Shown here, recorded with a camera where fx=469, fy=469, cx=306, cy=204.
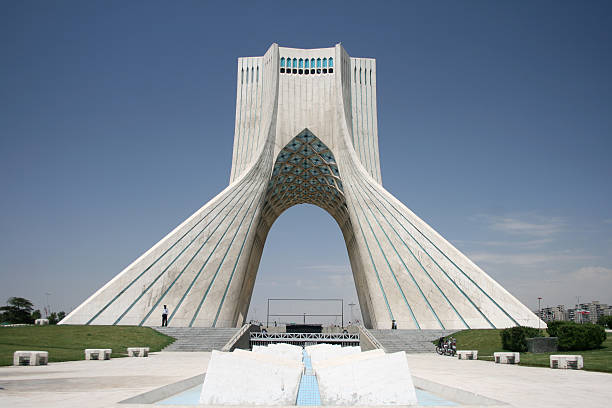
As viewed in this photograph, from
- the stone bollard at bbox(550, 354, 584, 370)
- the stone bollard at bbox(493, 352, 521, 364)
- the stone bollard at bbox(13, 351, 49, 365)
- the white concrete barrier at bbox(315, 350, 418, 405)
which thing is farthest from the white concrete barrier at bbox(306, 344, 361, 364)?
the stone bollard at bbox(13, 351, 49, 365)

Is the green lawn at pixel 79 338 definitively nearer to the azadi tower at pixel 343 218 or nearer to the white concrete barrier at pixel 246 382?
the azadi tower at pixel 343 218

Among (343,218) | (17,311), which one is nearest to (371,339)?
(343,218)

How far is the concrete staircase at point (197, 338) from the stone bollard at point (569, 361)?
8.60m

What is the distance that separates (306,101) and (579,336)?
15.8 m

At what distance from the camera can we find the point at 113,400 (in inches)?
157

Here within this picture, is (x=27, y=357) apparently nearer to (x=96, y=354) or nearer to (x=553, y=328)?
(x=96, y=354)

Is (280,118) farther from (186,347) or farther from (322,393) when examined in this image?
(322,393)

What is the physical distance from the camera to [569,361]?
758 centimetres

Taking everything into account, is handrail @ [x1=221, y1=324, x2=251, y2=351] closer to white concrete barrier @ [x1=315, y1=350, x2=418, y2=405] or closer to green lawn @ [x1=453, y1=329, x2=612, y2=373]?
green lawn @ [x1=453, y1=329, x2=612, y2=373]

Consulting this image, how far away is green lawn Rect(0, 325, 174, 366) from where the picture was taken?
10.6 meters

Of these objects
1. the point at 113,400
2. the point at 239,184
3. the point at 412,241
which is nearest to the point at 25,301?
the point at 239,184

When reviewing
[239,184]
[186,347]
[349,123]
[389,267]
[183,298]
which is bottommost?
[186,347]

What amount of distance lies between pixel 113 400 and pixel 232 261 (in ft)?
44.4

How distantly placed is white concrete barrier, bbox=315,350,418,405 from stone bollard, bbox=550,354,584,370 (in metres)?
4.61
